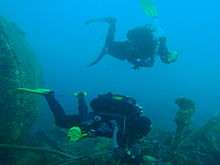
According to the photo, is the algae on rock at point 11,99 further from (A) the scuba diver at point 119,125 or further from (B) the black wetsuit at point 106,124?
(A) the scuba diver at point 119,125

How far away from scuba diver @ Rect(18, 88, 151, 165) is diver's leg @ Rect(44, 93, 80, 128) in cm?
43

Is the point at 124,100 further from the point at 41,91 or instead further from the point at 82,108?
the point at 41,91

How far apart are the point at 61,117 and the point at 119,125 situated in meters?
1.80

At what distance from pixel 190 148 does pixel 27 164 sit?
4.85 m

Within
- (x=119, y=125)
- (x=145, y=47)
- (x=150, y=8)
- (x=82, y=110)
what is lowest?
(x=119, y=125)

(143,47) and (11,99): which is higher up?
(143,47)

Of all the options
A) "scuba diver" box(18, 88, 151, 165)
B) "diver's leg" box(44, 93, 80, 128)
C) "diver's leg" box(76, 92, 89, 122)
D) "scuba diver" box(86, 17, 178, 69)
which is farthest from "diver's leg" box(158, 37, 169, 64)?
"diver's leg" box(44, 93, 80, 128)

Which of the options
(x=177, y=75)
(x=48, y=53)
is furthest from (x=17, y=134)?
(x=177, y=75)

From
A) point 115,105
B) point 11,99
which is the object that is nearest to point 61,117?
point 115,105

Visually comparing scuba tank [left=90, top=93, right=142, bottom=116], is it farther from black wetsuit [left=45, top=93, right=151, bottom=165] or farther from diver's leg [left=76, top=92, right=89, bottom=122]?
diver's leg [left=76, top=92, right=89, bottom=122]

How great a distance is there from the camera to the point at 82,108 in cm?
810

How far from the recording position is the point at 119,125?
23.1 ft

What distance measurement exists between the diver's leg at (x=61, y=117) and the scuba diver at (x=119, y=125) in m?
0.43

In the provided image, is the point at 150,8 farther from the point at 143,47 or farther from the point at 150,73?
the point at 150,73
